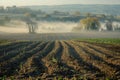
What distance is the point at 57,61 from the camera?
10.2 m

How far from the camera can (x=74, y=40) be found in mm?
14281

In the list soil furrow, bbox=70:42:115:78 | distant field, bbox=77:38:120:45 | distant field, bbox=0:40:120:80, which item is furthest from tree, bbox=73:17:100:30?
soil furrow, bbox=70:42:115:78

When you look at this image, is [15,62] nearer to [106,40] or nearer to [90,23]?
[106,40]

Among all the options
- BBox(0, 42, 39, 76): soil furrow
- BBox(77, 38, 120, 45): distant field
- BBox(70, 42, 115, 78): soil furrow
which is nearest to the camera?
BBox(70, 42, 115, 78): soil furrow

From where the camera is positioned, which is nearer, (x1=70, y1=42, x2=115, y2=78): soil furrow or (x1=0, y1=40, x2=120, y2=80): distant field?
(x1=0, y1=40, x2=120, y2=80): distant field

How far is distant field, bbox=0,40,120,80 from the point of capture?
27.9 feet

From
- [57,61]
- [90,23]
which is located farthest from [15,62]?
[90,23]

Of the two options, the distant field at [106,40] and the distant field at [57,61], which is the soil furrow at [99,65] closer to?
the distant field at [57,61]

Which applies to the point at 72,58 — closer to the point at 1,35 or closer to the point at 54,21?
the point at 1,35

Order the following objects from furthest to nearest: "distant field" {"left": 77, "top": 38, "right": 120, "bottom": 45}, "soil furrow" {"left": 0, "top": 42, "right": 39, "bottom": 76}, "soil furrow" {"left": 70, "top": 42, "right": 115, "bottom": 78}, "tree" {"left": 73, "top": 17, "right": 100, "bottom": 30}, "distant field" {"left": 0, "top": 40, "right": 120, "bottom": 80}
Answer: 1. "tree" {"left": 73, "top": 17, "right": 100, "bottom": 30}
2. "distant field" {"left": 77, "top": 38, "right": 120, "bottom": 45}
3. "soil furrow" {"left": 0, "top": 42, "right": 39, "bottom": 76}
4. "soil furrow" {"left": 70, "top": 42, "right": 115, "bottom": 78}
5. "distant field" {"left": 0, "top": 40, "right": 120, "bottom": 80}

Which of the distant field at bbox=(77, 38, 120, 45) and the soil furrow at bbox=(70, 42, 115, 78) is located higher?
the soil furrow at bbox=(70, 42, 115, 78)

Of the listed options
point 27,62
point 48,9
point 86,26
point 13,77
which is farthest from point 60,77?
point 48,9

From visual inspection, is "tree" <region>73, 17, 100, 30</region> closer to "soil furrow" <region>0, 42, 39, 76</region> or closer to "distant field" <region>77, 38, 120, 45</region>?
"distant field" <region>77, 38, 120, 45</region>

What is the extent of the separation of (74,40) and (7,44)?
321 cm
